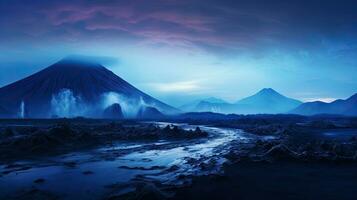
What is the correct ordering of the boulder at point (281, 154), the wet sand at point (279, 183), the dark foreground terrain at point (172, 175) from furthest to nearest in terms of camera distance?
the boulder at point (281, 154) → the dark foreground terrain at point (172, 175) → the wet sand at point (279, 183)

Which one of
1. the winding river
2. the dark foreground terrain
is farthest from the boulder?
the winding river

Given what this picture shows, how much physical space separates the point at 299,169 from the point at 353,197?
555 centimetres

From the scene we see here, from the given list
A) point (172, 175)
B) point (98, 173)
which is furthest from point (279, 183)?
point (98, 173)

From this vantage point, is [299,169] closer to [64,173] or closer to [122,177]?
[122,177]

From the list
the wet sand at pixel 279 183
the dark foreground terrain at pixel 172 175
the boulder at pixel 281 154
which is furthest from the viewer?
the boulder at pixel 281 154

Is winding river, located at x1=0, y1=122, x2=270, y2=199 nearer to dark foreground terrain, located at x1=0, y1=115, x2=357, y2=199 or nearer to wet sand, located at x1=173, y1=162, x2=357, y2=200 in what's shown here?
dark foreground terrain, located at x1=0, y1=115, x2=357, y2=199

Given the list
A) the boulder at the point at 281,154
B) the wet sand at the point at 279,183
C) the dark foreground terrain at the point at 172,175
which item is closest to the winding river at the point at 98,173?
the dark foreground terrain at the point at 172,175

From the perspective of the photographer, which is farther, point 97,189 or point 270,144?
point 270,144

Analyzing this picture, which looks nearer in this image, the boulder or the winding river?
the winding river

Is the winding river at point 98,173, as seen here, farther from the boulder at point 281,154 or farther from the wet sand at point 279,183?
the boulder at point 281,154

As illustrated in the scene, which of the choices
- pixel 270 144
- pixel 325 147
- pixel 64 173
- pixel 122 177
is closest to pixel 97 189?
pixel 122 177

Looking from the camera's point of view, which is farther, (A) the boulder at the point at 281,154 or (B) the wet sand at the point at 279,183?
(A) the boulder at the point at 281,154

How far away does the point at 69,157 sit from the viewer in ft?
72.5

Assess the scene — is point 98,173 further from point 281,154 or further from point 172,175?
point 281,154
